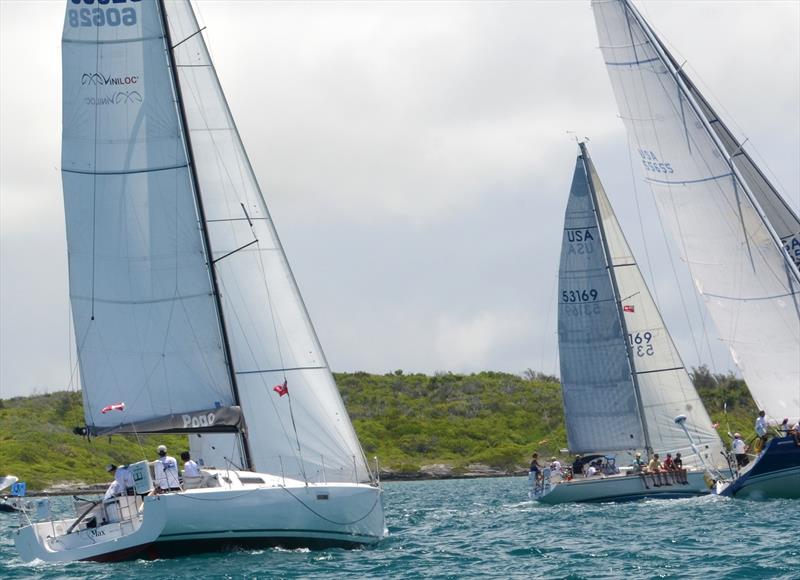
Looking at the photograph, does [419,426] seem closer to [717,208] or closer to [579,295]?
[579,295]

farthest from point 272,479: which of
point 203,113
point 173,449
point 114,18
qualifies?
point 173,449

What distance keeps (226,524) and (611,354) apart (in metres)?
24.7

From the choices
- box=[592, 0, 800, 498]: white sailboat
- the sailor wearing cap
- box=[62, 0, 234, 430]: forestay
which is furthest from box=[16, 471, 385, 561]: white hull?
box=[592, 0, 800, 498]: white sailboat

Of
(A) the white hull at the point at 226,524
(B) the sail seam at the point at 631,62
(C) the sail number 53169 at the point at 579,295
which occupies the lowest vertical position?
(A) the white hull at the point at 226,524

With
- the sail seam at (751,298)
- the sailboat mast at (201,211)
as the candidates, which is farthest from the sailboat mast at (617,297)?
the sailboat mast at (201,211)

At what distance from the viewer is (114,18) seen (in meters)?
29.0

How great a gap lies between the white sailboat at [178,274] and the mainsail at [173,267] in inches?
1.1

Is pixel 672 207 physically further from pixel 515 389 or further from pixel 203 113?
pixel 515 389

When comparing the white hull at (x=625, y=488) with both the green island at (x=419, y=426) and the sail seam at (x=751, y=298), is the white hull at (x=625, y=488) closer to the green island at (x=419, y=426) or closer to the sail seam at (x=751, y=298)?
the sail seam at (x=751, y=298)

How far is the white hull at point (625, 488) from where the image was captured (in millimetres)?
42125

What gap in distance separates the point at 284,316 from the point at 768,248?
15180 millimetres

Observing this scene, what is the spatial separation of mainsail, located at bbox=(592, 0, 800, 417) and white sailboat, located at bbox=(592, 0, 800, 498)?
29mm

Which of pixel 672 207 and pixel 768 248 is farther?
pixel 672 207

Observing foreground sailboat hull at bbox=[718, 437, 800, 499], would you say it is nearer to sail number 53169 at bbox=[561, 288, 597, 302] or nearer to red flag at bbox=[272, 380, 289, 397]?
sail number 53169 at bbox=[561, 288, 597, 302]
